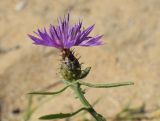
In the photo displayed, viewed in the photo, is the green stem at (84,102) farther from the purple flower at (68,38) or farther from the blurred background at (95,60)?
the blurred background at (95,60)

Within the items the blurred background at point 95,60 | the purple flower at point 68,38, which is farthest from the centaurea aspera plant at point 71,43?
the blurred background at point 95,60

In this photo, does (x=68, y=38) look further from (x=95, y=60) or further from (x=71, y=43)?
(x=95, y=60)

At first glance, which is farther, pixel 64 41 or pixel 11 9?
pixel 11 9

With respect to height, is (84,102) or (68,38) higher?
(68,38)

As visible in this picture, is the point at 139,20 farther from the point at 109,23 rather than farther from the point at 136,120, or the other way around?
the point at 136,120

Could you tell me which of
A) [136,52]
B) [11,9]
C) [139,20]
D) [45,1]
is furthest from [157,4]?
[11,9]

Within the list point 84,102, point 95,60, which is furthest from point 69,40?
point 95,60

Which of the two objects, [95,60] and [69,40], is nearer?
[69,40]

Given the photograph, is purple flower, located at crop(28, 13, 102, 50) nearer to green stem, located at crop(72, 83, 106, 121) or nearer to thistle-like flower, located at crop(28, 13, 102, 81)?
thistle-like flower, located at crop(28, 13, 102, 81)
